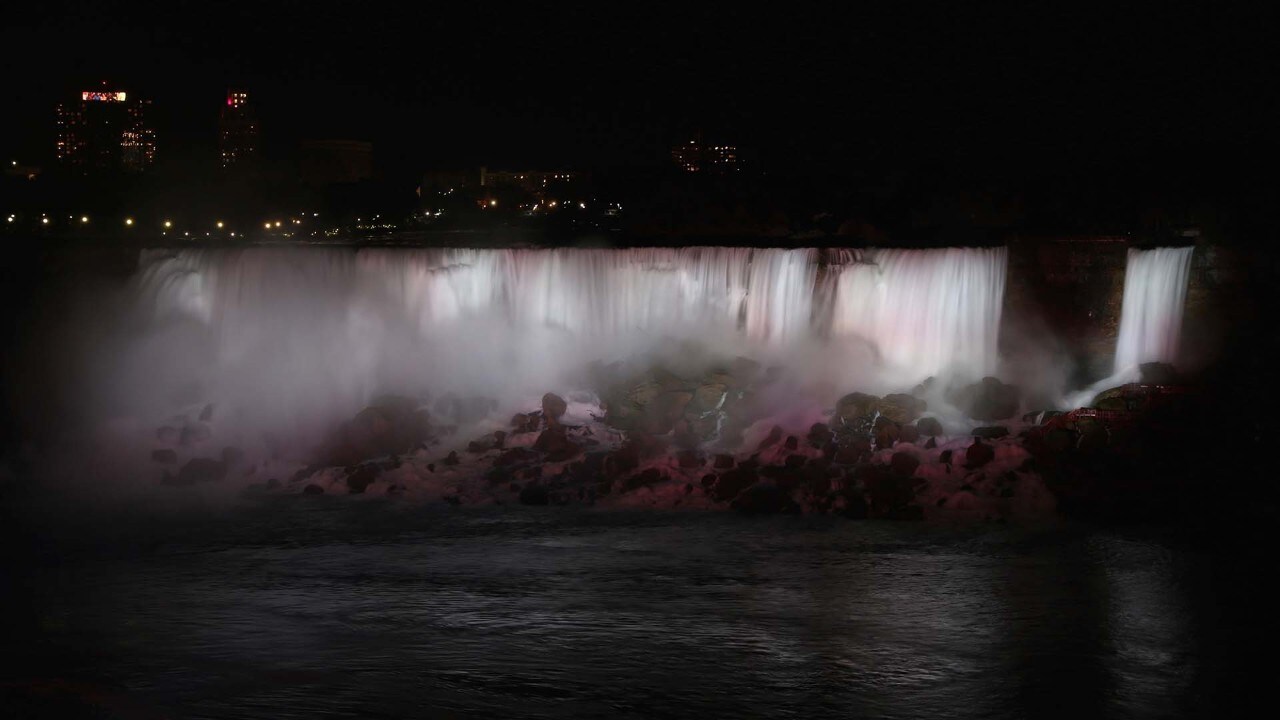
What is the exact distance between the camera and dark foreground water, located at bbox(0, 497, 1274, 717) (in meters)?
9.31

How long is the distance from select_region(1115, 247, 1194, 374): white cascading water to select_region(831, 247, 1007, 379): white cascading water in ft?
6.57

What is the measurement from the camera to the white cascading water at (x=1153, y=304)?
63.7 feet

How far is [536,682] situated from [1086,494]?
8400 mm

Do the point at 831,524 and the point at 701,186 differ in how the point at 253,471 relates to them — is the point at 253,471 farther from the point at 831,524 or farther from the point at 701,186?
the point at 701,186

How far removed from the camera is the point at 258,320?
2364 cm

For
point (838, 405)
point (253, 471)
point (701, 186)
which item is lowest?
point (253, 471)

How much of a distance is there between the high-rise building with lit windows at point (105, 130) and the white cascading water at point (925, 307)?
88322 millimetres

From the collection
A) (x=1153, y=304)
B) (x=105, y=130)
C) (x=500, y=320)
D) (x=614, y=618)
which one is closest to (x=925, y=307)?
(x=1153, y=304)

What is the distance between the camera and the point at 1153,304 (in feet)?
64.2

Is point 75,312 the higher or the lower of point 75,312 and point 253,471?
the higher

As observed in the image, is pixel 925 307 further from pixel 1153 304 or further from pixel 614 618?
pixel 614 618

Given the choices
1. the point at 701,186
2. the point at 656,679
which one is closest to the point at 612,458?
the point at 656,679

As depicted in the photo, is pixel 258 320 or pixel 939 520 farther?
pixel 258 320

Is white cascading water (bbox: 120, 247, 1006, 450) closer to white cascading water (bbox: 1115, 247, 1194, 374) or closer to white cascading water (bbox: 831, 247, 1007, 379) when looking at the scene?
white cascading water (bbox: 831, 247, 1007, 379)
